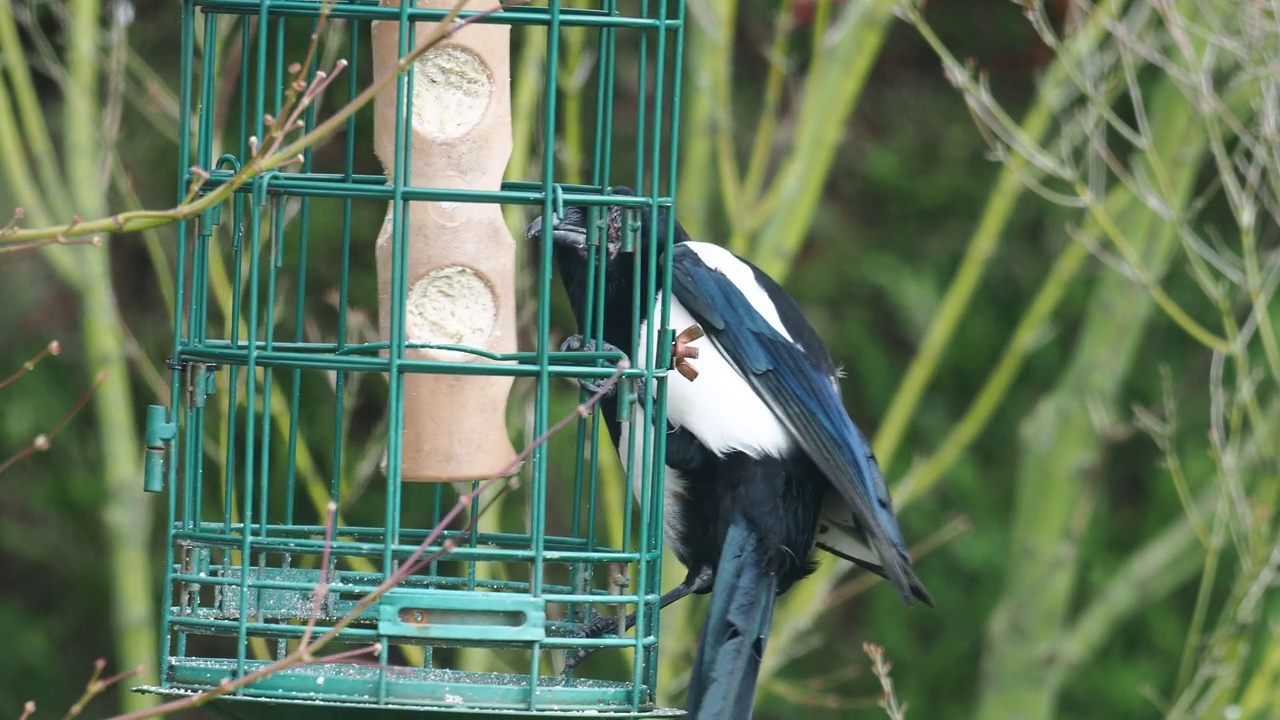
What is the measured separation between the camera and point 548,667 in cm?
538

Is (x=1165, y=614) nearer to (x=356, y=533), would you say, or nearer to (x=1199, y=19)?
(x=1199, y=19)

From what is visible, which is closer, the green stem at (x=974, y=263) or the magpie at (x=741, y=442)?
the magpie at (x=741, y=442)

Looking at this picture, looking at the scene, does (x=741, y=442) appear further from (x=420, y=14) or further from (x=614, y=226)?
(x=420, y=14)

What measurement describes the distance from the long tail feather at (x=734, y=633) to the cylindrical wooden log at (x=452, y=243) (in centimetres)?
59

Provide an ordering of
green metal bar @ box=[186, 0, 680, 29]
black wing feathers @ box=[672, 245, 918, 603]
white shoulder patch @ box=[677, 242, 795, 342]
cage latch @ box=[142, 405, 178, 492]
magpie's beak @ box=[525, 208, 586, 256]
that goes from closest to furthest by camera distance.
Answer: green metal bar @ box=[186, 0, 680, 29], cage latch @ box=[142, 405, 178, 492], magpie's beak @ box=[525, 208, 586, 256], black wing feathers @ box=[672, 245, 918, 603], white shoulder patch @ box=[677, 242, 795, 342]

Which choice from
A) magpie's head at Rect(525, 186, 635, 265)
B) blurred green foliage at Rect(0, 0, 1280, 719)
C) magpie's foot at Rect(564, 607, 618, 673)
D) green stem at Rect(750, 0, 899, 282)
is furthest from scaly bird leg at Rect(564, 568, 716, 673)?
blurred green foliage at Rect(0, 0, 1280, 719)

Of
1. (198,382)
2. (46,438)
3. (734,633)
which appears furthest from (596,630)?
(46,438)

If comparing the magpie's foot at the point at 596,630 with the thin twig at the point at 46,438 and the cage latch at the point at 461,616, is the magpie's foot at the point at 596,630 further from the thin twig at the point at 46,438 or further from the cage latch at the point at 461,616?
the thin twig at the point at 46,438

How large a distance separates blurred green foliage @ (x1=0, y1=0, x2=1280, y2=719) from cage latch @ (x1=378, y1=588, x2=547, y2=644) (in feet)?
10.7

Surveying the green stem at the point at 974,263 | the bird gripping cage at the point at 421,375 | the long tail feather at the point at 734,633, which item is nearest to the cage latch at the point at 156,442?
the bird gripping cage at the point at 421,375

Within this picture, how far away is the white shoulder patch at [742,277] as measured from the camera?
3.72 m

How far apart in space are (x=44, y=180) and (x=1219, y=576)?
4.34 m

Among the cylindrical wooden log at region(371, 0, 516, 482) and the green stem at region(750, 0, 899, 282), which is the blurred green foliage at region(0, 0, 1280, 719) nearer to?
the green stem at region(750, 0, 899, 282)

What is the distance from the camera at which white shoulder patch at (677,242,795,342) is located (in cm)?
372
